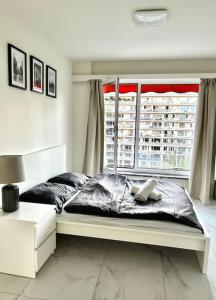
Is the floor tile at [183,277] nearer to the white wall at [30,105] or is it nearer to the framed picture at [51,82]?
the white wall at [30,105]

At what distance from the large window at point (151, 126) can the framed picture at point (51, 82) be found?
108 centimetres

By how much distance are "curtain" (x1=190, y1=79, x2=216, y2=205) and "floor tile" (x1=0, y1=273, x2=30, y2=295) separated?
10.2 feet

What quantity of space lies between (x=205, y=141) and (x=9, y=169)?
3248 mm

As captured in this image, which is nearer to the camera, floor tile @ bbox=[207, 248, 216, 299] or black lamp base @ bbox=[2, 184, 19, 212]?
floor tile @ bbox=[207, 248, 216, 299]

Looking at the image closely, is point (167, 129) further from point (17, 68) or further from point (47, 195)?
point (17, 68)

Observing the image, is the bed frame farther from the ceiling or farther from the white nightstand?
the ceiling

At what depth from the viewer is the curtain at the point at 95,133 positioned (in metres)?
4.07

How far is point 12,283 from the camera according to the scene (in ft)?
6.05

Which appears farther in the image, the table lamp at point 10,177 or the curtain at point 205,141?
the curtain at point 205,141

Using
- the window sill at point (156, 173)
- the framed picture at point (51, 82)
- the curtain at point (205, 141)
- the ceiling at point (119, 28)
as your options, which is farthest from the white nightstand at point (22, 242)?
the curtain at point (205, 141)

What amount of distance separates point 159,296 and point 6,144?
2.00 m

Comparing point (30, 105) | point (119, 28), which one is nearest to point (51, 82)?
point (30, 105)

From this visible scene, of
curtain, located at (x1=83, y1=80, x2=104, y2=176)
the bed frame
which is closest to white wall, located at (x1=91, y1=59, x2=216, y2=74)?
curtain, located at (x1=83, y1=80, x2=104, y2=176)

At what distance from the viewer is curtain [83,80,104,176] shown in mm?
4074
